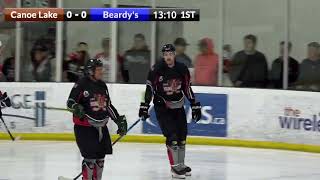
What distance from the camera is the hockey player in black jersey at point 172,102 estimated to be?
7984mm

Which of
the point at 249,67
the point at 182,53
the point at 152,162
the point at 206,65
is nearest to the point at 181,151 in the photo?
the point at 152,162

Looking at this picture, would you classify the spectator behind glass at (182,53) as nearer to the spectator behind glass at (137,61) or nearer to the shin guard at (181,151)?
the spectator behind glass at (137,61)

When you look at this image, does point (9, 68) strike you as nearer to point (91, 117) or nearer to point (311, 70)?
point (311, 70)

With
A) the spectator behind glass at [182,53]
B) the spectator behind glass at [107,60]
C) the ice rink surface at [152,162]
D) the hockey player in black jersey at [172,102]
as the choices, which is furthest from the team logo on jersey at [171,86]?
the spectator behind glass at [107,60]

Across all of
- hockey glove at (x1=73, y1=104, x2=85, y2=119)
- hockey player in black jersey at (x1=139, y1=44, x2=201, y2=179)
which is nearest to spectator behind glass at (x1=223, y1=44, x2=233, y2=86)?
hockey player in black jersey at (x1=139, y1=44, x2=201, y2=179)

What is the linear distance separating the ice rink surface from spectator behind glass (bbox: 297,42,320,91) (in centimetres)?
111

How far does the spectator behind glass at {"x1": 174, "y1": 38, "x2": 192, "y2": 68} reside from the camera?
1188 cm

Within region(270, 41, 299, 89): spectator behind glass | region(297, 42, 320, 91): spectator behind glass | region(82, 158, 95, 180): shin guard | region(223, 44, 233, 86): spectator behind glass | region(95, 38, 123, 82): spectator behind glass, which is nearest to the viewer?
region(82, 158, 95, 180): shin guard

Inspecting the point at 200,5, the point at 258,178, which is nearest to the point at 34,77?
the point at 200,5

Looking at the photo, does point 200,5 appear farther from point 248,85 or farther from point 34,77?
point 34,77

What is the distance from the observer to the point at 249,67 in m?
11.5
